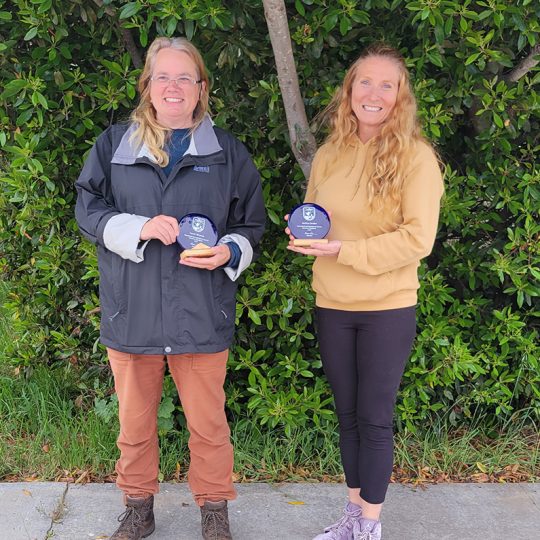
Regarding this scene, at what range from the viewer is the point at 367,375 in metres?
2.96

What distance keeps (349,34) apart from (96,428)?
247 centimetres

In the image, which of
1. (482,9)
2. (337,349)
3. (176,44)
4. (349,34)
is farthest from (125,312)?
(482,9)

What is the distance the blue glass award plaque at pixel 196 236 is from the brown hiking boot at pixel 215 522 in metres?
1.19

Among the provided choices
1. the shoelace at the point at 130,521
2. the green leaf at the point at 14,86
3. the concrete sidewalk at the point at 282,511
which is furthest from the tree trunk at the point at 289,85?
the shoelace at the point at 130,521

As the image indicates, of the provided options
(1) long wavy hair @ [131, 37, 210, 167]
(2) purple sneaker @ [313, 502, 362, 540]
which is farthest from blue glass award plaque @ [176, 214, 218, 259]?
(2) purple sneaker @ [313, 502, 362, 540]

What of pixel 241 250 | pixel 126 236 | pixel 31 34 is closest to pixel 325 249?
pixel 241 250

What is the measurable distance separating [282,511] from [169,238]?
157 centimetres

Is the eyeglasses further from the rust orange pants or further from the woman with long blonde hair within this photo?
the rust orange pants

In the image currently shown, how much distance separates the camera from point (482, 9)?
3.44 m

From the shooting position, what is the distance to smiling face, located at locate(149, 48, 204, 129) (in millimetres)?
2885

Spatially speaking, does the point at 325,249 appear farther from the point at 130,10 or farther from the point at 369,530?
the point at 130,10

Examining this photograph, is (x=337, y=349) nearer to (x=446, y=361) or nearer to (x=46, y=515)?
(x=446, y=361)

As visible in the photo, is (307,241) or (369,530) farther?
(369,530)

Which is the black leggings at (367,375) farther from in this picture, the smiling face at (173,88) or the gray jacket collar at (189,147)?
the smiling face at (173,88)
